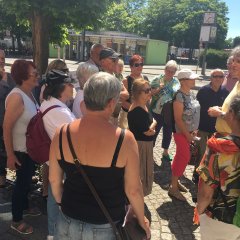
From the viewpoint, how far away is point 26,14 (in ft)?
19.9

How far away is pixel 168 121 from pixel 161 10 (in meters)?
55.8

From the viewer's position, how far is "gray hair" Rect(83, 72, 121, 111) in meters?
1.92

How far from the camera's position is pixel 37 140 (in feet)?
10.2

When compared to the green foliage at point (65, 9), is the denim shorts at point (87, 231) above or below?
below

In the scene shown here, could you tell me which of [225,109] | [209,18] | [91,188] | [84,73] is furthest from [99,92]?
[209,18]

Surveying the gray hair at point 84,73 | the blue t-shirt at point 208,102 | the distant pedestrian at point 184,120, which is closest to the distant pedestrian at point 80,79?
the gray hair at point 84,73

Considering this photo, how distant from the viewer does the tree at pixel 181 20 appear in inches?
2055

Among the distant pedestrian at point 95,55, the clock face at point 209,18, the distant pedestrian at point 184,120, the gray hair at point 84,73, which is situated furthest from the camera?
the clock face at point 209,18

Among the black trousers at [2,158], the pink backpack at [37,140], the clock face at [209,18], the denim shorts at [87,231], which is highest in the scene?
the clock face at [209,18]

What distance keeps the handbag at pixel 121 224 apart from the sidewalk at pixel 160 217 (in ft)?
5.66

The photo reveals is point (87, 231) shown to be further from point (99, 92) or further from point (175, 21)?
point (175, 21)

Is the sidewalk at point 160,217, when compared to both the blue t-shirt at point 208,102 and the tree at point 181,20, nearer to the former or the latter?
the blue t-shirt at point 208,102

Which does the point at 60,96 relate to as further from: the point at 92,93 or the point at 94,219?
the point at 94,219

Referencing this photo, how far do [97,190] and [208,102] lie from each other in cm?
319
